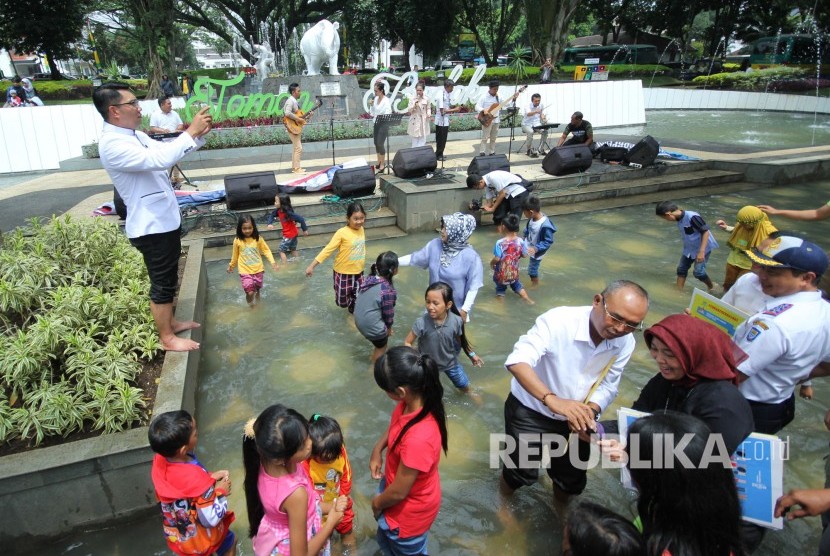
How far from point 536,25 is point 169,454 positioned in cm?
2959

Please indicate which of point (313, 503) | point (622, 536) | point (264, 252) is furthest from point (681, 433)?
point (264, 252)

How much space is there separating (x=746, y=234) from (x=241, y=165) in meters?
11.1

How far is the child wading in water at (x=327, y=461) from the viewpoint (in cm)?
238

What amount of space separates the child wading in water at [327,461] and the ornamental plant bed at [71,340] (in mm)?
1598

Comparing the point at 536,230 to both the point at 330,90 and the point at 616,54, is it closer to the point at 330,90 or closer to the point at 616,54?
the point at 330,90

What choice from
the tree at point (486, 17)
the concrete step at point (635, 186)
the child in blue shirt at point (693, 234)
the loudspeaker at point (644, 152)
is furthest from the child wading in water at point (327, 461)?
the tree at point (486, 17)

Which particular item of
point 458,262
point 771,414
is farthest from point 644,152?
point 771,414

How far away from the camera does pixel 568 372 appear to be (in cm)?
258

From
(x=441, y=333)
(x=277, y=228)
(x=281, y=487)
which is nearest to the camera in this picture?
(x=281, y=487)

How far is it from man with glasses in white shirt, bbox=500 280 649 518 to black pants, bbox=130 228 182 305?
283 centimetres

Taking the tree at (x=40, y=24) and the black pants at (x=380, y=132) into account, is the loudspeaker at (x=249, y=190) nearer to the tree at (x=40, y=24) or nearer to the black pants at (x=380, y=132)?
the black pants at (x=380, y=132)

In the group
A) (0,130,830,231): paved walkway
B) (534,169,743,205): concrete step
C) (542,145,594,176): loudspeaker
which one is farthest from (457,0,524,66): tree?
(542,145,594,176): loudspeaker

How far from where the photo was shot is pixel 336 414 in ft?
13.7

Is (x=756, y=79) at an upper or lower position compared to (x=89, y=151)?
upper
